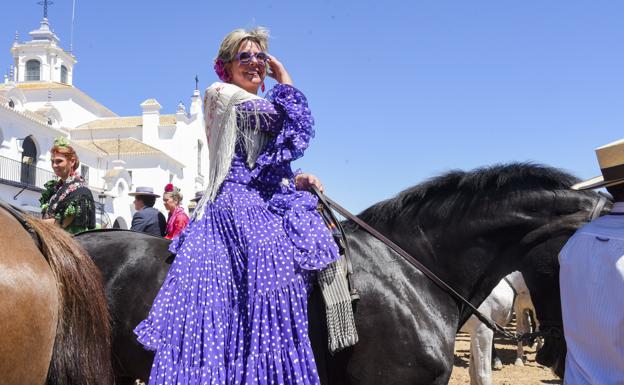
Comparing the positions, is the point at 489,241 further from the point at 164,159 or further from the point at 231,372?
the point at 164,159

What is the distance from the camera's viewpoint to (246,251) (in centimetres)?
274

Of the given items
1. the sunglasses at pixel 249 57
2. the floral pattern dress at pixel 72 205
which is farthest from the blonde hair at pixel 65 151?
the sunglasses at pixel 249 57

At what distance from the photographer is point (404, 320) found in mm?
2846

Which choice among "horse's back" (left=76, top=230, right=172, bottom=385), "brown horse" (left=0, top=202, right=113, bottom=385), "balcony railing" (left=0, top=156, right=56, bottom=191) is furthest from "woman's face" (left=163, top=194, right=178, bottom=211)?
"balcony railing" (left=0, top=156, right=56, bottom=191)

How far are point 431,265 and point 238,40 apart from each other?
1702 millimetres

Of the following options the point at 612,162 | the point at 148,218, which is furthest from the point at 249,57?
the point at 148,218

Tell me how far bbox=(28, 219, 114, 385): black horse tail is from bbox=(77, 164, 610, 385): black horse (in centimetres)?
74

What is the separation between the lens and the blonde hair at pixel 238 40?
305 centimetres

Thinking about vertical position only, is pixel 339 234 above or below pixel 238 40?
below

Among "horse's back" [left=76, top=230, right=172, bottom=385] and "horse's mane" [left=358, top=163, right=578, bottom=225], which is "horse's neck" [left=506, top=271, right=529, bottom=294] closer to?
"horse's mane" [left=358, top=163, right=578, bottom=225]

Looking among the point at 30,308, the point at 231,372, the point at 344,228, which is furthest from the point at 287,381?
the point at 30,308

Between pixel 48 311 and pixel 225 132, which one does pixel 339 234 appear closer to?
pixel 225 132

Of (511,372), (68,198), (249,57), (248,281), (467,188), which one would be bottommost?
(511,372)

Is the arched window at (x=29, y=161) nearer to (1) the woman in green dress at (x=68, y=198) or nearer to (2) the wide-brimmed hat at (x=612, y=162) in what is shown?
(1) the woman in green dress at (x=68, y=198)
